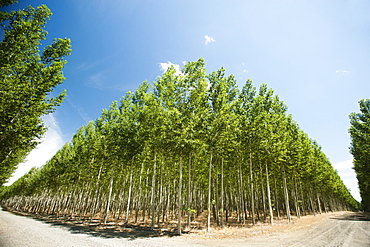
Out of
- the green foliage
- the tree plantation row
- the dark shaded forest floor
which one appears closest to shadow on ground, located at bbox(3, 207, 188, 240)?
the dark shaded forest floor

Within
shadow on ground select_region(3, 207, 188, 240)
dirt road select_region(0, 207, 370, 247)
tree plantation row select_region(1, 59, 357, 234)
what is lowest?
shadow on ground select_region(3, 207, 188, 240)

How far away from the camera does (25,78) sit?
14664 millimetres

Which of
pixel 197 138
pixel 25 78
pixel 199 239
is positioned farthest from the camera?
pixel 197 138

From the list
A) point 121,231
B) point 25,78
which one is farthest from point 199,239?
point 25,78

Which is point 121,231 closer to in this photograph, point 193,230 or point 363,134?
point 193,230

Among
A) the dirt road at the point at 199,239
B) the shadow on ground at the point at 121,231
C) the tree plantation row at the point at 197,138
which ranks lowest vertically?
the shadow on ground at the point at 121,231

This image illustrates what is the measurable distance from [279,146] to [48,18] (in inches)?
1121

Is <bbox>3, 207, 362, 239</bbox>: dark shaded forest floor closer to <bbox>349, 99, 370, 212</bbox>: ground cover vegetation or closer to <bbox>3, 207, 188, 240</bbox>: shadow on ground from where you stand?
<bbox>3, 207, 188, 240</bbox>: shadow on ground

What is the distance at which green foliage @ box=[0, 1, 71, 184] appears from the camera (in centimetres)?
1330

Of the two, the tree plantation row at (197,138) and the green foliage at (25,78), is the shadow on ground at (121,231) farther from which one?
the green foliage at (25,78)

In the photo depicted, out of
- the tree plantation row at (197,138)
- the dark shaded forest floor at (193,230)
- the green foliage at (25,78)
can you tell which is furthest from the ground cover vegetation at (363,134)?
the green foliage at (25,78)

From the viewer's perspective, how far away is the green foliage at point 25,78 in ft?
43.6

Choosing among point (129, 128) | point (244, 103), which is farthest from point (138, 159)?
point (244, 103)

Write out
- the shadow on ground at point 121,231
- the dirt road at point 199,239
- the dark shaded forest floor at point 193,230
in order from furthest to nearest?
1. the dark shaded forest floor at point 193,230
2. the shadow on ground at point 121,231
3. the dirt road at point 199,239
